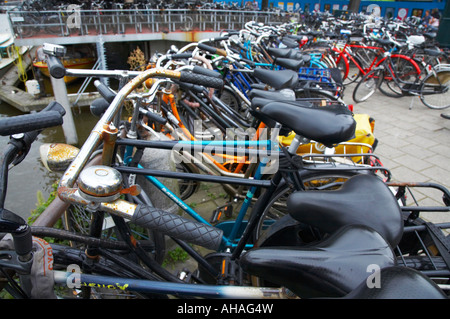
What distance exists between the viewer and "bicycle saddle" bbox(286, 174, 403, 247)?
1.12 metres

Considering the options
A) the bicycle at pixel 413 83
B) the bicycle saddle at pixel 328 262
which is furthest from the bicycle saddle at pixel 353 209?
the bicycle at pixel 413 83

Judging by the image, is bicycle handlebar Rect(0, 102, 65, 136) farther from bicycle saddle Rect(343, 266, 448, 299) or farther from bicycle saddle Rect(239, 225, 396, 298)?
bicycle saddle Rect(343, 266, 448, 299)

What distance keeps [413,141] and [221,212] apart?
375 cm

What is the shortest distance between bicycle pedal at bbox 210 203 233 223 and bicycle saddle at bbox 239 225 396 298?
185 centimetres

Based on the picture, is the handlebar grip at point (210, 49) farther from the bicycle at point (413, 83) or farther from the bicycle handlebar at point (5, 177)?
the bicycle at point (413, 83)

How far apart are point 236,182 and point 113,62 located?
45.2 feet

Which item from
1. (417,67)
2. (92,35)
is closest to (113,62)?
(92,35)

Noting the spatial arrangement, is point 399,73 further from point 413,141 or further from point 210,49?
point 210,49

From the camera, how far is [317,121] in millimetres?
1362

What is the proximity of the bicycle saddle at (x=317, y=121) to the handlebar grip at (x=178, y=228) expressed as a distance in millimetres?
634

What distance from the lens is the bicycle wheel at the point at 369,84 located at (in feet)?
21.1

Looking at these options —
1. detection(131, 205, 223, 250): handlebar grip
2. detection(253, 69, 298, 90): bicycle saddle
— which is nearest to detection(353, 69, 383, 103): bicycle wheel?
detection(253, 69, 298, 90): bicycle saddle

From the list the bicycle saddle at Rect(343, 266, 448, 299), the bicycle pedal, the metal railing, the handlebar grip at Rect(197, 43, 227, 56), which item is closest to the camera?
the bicycle saddle at Rect(343, 266, 448, 299)
